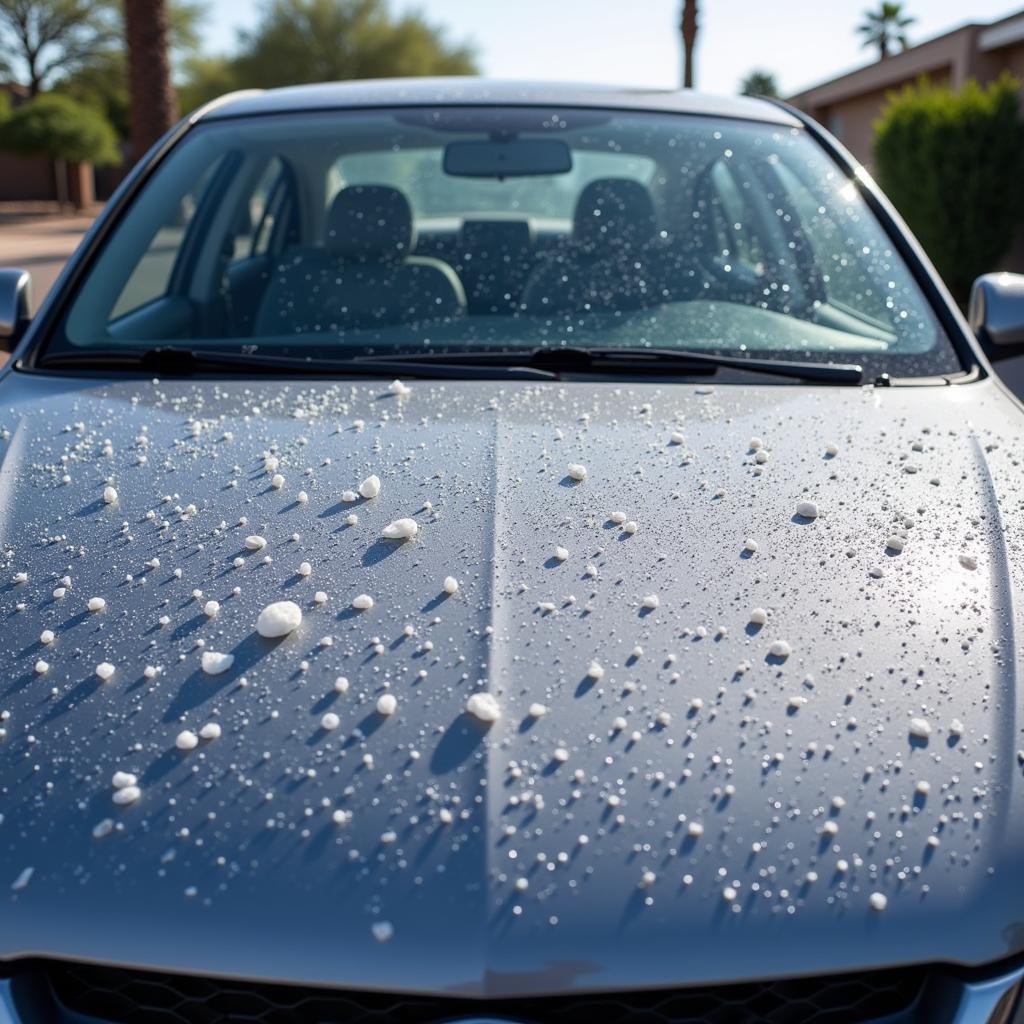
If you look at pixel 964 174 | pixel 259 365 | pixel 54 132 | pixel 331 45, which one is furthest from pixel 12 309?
pixel 331 45

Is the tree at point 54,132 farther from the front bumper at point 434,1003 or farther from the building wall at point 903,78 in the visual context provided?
the front bumper at point 434,1003

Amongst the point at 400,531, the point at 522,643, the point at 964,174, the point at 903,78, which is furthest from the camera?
the point at 903,78

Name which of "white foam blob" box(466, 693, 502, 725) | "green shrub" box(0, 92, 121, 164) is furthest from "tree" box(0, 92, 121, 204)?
"white foam blob" box(466, 693, 502, 725)

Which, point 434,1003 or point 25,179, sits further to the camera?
point 25,179

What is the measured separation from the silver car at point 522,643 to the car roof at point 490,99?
0.36m

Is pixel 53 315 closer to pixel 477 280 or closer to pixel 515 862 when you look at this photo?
pixel 477 280

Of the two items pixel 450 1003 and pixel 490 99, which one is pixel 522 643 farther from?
pixel 490 99

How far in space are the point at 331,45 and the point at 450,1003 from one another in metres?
41.6

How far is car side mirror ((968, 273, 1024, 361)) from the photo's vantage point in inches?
88.7

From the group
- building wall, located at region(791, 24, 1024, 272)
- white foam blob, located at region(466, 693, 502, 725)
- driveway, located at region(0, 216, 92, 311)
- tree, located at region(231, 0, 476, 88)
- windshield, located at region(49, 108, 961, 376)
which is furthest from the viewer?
tree, located at region(231, 0, 476, 88)

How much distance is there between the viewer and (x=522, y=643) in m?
1.33

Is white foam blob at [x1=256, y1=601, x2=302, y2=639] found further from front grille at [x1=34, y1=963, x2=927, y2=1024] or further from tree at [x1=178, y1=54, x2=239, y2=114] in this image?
tree at [x1=178, y1=54, x2=239, y2=114]

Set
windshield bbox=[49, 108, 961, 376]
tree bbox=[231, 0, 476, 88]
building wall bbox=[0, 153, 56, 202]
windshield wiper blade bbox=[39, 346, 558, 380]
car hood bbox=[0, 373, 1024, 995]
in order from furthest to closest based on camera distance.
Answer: building wall bbox=[0, 153, 56, 202], tree bbox=[231, 0, 476, 88], windshield bbox=[49, 108, 961, 376], windshield wiper blade bbox=[39, 346, 558, 380], car hood bbox=[0, 373, 1024, 995]

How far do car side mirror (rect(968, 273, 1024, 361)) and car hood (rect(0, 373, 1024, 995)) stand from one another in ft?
1.70
